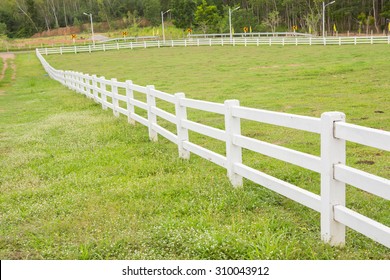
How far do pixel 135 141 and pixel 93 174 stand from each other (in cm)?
264

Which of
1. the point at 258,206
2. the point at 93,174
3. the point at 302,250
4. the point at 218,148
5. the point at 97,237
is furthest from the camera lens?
the point at 218,148

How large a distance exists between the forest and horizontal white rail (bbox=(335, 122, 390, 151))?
5806 cm

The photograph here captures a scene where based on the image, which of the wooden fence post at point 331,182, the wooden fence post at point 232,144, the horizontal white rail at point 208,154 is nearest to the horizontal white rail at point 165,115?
the horizontal white rail at point 208,154

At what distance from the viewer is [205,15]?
299 feet

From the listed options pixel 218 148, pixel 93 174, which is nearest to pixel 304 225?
pixel 93 174

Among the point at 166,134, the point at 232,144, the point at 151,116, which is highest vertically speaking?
the point at 232,144

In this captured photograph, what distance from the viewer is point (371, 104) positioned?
13.1 m

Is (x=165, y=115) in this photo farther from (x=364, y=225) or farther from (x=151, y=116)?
(x=364, y=225)

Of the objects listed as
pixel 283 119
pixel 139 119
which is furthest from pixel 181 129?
pixel 283 119

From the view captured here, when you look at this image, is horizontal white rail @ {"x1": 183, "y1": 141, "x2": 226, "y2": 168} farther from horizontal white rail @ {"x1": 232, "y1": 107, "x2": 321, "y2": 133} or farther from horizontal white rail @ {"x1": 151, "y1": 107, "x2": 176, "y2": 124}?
horizontal white rail @ {"x1": 232, "y1": 107, "x2": 321, "y2": 133}

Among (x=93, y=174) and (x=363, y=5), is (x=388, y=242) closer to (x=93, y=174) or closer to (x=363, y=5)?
(x=93, y=174)

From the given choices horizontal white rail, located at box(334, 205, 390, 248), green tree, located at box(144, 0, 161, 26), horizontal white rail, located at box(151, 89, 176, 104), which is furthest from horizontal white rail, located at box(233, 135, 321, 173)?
green tree, located at box(144, 0, 161, 26)

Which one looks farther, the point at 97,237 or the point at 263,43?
the point at 263,43

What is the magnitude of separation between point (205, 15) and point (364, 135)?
8997cm
